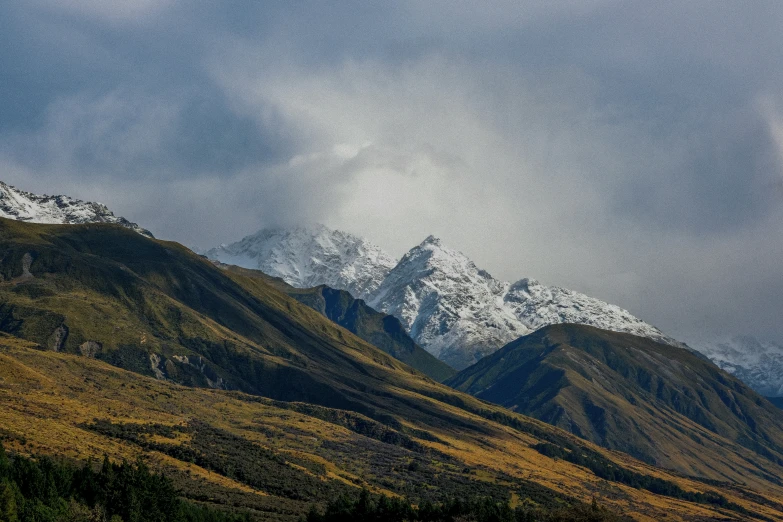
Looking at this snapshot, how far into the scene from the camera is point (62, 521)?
19388 centimetres

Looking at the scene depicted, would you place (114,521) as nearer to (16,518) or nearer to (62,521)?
(62,521)

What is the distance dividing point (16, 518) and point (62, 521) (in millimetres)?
13827

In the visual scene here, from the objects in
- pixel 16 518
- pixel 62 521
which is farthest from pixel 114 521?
pixel 16 518

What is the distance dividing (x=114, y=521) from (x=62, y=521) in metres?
10.7

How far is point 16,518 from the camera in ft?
595

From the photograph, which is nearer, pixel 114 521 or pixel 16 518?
pixel 16 518

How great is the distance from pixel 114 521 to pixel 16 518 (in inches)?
906

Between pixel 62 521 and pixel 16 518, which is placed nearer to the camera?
pixel 16 518

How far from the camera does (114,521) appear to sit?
7830 inches
